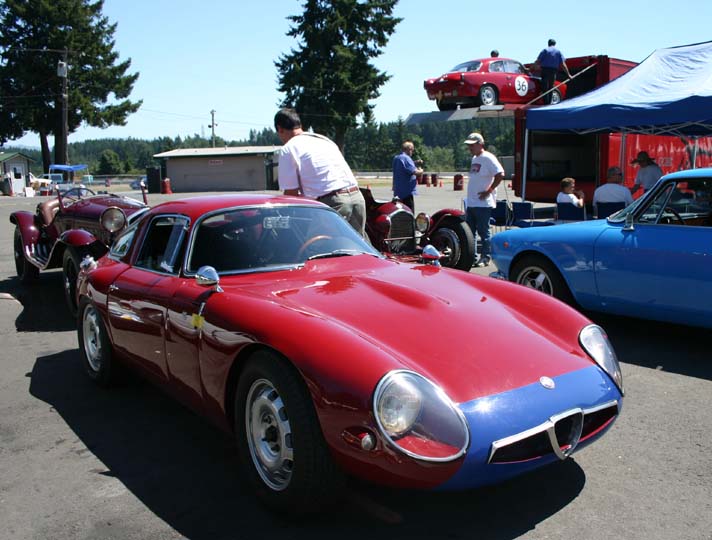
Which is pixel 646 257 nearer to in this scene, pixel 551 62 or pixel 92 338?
pixel 92 338

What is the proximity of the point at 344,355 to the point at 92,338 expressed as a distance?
2868 mm

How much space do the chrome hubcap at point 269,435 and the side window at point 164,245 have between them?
1196 mm

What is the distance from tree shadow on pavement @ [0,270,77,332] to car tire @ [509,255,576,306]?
4477mm

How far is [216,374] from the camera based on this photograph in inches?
123

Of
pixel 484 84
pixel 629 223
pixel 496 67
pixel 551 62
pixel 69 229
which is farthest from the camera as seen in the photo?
pixel 496 67

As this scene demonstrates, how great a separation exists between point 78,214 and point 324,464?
693cm

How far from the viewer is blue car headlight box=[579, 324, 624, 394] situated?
3056 mm

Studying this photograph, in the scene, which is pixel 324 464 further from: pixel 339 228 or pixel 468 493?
pixel 339 228

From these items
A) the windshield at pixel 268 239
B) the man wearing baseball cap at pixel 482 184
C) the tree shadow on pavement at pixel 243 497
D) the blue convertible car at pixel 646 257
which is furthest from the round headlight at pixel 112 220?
the man wearing baseball cap at pixel 482 184

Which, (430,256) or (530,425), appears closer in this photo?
(530,425)

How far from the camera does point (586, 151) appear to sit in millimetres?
15867

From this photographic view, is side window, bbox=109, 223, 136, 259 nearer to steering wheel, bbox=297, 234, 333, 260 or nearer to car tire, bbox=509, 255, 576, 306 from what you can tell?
steering wheel, bbox=297, 234, 333, 260

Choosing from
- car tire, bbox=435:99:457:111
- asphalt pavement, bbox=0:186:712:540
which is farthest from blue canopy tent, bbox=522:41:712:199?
car tire, bbox=435:99:457:111

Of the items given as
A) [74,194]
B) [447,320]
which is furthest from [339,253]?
[74,194]
